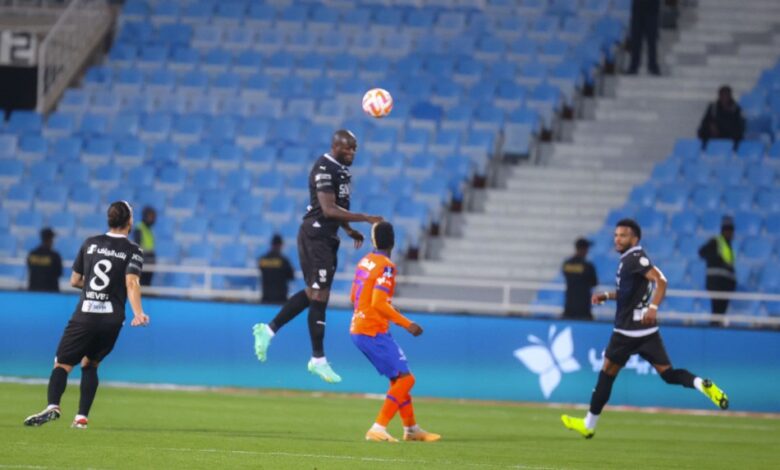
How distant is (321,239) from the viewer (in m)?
15.7

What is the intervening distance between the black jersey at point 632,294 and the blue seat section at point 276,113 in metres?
10.2

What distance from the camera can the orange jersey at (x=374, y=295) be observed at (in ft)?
46.9

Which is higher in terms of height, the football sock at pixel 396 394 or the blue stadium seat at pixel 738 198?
the blue stadium seat at pixel 738 198

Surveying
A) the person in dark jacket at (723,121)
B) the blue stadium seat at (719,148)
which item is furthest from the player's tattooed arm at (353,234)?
the person in dark jacket at (723,121)

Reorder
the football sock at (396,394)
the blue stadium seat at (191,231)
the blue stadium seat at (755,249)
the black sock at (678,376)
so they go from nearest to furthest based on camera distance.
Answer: the football sock at (396,394) < the black sock at (678,376) < the blue stadium seat at (755,249) < the blue stadium seat at (191,231)

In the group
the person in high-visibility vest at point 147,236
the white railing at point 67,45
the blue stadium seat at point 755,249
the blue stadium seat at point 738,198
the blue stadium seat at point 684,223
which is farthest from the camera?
the white railing at point 67,45

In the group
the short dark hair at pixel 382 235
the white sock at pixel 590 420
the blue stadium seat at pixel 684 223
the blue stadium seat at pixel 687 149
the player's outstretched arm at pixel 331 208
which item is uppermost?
the blue stadium seat at pixel 687 149

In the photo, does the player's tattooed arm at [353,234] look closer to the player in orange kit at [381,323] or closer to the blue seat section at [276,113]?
the player in orange kit at [381,323]

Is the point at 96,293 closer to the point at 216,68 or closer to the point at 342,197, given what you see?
the point at 342,197

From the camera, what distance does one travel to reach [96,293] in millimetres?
14336

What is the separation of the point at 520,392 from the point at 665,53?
35.9 feet

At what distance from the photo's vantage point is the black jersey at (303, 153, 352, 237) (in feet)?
50.8

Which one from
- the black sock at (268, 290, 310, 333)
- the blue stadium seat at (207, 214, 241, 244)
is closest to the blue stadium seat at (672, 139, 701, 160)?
the blue stadium seat at (207, 214, 241, 244)

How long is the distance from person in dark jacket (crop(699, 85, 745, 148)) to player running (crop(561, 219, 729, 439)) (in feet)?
40.8
